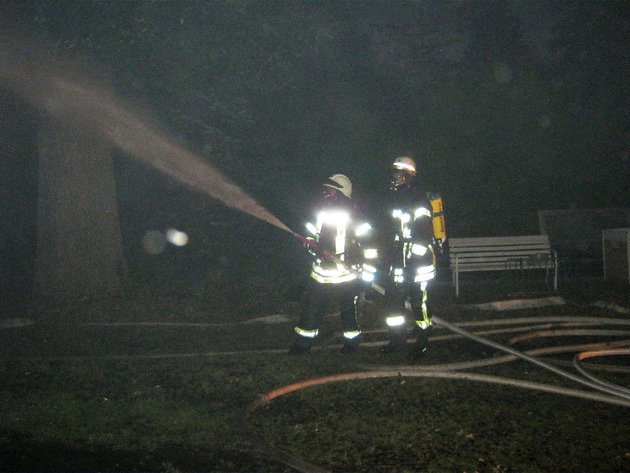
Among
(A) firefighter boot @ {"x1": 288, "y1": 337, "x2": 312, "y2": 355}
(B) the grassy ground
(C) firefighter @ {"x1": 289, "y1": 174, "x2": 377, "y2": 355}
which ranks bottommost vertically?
(B) the grassy ground

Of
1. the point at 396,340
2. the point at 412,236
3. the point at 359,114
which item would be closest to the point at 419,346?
the point at 396,340

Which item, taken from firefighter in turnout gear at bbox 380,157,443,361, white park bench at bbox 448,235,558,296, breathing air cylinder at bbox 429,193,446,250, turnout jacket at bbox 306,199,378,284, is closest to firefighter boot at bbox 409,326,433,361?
firefighter in turnout gear at bbox 380,157,443,361

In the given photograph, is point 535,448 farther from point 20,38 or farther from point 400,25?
point 400,25

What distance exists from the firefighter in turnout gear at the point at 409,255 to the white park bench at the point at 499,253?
5.39 meters

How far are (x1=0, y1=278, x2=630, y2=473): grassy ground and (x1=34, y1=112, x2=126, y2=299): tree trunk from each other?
2.34 m

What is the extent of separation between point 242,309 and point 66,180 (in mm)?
3362

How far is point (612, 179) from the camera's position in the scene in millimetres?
18891

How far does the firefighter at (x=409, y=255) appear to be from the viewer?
7.49 meters

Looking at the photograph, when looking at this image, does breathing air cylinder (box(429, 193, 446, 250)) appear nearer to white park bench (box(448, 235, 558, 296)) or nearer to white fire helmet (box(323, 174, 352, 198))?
white fire helmet (box(323, 174, 352, 198))

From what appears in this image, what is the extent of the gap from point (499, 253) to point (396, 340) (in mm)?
5950

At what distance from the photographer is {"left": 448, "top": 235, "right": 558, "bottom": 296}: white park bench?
13094 millimetres

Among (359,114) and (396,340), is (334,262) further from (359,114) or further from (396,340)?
(359,114)

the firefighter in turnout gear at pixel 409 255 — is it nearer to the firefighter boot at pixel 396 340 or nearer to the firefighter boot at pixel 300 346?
the firefighter boot at pixel 396 340

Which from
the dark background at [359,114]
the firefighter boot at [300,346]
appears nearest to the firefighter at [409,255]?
the firefighter boot at [300,346]
